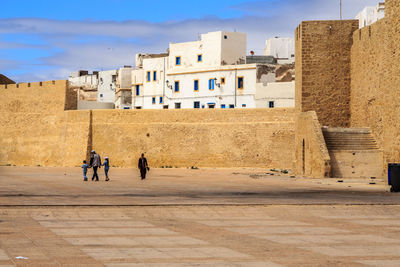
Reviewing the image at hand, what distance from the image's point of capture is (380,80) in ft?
87.0

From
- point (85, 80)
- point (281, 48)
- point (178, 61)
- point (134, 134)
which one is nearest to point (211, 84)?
point (178, 61)

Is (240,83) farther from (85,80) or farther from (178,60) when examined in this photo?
(85,80)

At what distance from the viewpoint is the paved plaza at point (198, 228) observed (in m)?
7.62

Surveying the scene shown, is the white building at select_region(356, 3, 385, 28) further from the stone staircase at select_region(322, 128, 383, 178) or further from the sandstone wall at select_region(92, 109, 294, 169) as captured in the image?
the stone staircase at select_region(322, 128, 383, 178)

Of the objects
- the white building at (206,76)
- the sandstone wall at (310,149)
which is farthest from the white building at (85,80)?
the sandstone wall at (310,149)

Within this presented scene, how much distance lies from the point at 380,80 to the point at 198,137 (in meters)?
14.5

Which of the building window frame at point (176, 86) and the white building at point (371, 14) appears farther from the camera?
the building window frame at point (176, 86)

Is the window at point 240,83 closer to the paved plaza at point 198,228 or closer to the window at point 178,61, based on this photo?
the window at point 178,61

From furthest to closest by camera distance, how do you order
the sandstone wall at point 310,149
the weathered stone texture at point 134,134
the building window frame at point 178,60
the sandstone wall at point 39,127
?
1. the building window frame at point 178,60
2. the sandstone wall at point 39,127
3. the weathered stone texture at point 134,134
4. the sandstone wall at point 310,149

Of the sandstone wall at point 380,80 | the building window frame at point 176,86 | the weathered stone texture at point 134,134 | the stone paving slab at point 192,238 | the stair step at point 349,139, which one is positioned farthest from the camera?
the building window frame at point 176,86

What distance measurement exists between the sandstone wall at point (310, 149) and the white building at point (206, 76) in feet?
75.4

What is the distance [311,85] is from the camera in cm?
3052

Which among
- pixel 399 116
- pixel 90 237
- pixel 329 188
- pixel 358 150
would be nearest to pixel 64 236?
pixel 90 237

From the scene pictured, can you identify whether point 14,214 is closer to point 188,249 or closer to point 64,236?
point 64,236
